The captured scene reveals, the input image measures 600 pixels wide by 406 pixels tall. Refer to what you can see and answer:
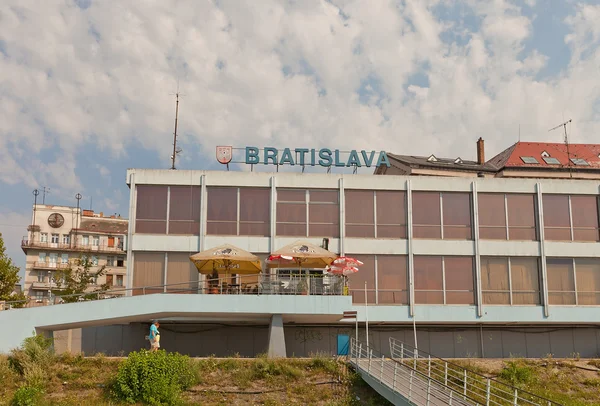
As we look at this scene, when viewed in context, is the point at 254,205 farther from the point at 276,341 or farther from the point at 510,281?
the point at 510,281

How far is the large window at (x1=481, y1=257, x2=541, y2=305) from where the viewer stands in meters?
35.0

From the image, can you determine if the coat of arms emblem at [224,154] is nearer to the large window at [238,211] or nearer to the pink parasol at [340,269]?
the large window at [238,211]

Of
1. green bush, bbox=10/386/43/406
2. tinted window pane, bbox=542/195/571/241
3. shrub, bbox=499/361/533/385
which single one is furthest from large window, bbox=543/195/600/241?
green bush, bbox=10/386/43/406

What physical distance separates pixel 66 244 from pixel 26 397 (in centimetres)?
7030

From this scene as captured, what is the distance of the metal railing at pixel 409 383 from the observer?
19.9m

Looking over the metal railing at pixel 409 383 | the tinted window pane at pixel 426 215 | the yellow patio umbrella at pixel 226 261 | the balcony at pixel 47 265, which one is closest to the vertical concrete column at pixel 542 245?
the tinted window pane at pixel 426 215

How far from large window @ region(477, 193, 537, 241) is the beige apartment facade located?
198 ft

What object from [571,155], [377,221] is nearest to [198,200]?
[377,221]

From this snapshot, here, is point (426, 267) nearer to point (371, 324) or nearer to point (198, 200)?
point (371, 324)

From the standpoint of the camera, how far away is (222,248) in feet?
97.8

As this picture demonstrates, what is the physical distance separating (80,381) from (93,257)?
69.0 metres

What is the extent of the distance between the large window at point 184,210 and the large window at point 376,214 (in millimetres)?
7567

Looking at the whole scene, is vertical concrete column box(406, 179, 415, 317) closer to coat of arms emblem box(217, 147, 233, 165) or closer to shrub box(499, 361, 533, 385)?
shrub box(499, 361, 533, 385)

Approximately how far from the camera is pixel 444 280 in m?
35.0
